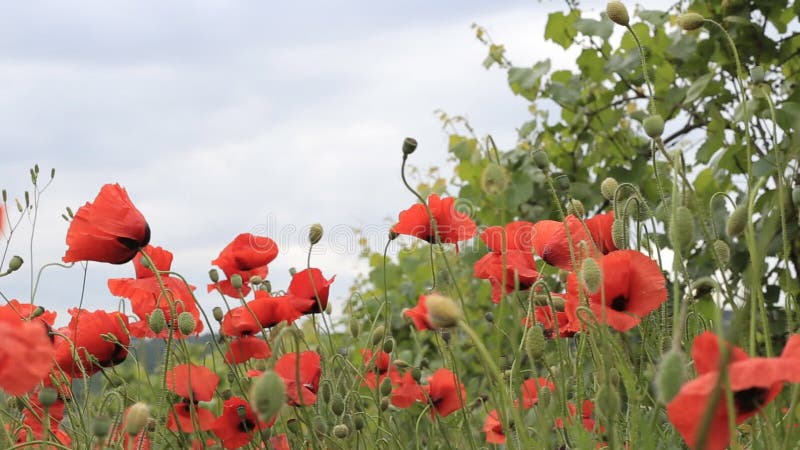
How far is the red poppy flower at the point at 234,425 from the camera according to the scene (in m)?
1.30

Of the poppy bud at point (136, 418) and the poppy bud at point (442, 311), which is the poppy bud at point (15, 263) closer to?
the poppy bud at point (136, 418)

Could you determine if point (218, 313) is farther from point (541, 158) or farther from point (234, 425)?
point (541, 158)

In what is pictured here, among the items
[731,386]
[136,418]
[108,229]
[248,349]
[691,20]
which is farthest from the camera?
[248,349]

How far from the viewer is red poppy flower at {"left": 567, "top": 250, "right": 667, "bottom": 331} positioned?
0.96 m

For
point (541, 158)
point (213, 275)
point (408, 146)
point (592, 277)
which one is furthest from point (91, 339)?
point (592, 277)

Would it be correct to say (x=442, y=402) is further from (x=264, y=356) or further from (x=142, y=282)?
(x=142, y=282)

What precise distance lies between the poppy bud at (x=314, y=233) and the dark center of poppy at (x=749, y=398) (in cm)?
71

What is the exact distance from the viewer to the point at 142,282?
1401mm

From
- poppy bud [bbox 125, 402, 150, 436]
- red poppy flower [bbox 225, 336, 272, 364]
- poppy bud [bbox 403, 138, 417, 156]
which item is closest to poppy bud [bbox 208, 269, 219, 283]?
red poppy flower [bbox 225, 336, 272, 364]

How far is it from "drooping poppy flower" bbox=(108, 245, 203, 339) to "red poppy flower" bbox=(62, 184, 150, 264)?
132 mm

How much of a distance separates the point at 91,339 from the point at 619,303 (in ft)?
2.78

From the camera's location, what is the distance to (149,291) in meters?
1.47

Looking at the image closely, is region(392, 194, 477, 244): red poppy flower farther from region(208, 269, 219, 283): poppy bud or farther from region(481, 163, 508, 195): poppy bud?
region(481, 163, 508, 195): poppy bud

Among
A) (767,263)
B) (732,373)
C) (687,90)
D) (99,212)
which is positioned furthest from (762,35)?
(732,373)
